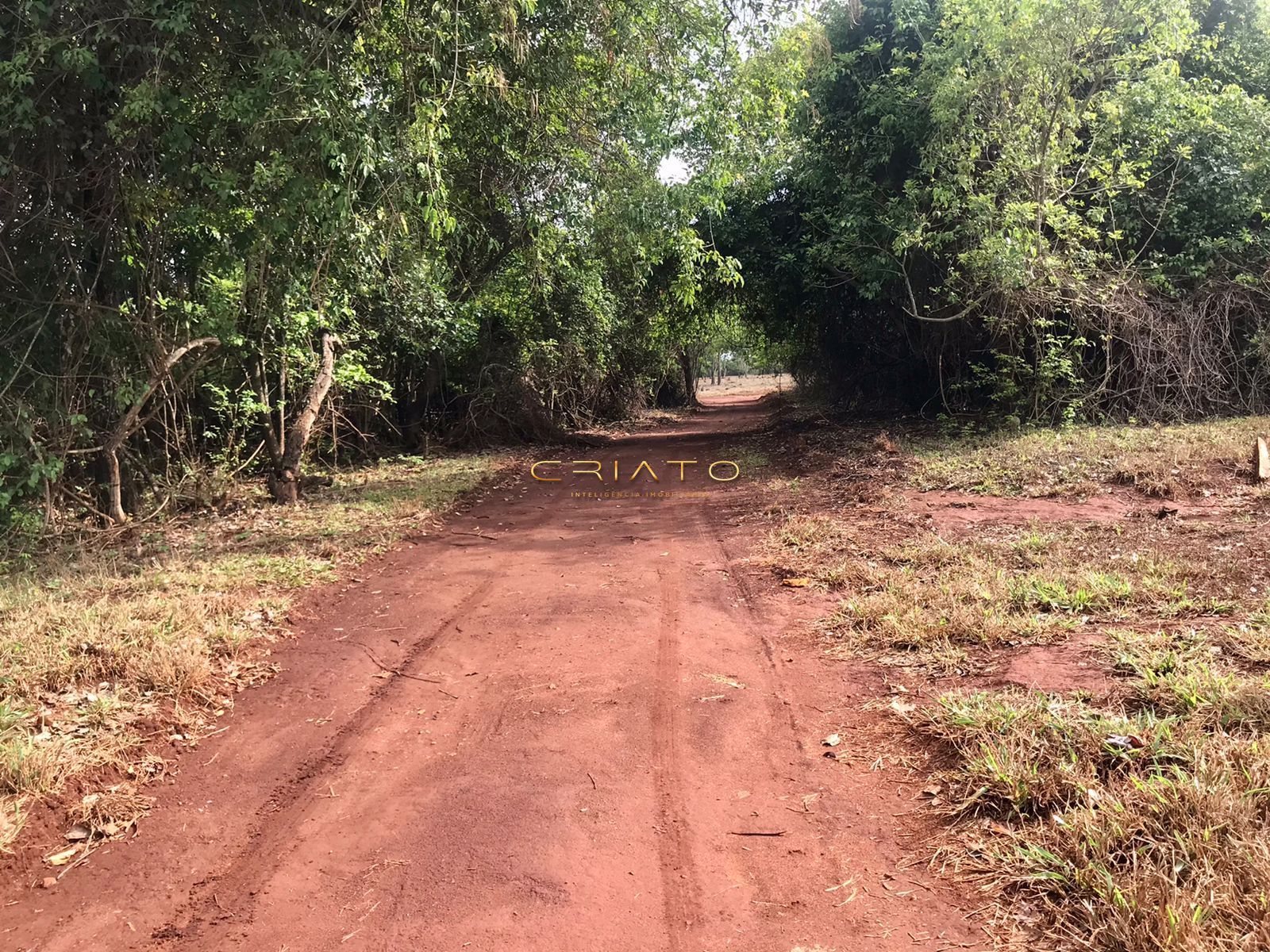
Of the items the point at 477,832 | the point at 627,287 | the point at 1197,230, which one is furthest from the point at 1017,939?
the point at 627,287

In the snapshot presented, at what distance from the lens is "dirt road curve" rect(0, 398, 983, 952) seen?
240 cm

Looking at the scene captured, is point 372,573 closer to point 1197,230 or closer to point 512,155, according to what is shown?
point 512,155

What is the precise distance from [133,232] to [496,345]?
9239 millimetres

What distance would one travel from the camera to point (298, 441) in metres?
9.84

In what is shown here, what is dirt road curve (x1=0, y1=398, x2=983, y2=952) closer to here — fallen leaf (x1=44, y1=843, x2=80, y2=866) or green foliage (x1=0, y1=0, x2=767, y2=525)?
fallen leaf (x1=44, y1=843, x2=80, y2=866)

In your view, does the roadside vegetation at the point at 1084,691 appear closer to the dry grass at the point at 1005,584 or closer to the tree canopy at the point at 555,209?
the dry grass at the point at 1005,584

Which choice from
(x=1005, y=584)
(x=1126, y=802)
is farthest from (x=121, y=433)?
(x=1126, y=802)

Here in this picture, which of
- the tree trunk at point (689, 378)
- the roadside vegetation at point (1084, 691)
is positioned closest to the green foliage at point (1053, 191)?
the roadside vegetation at point (1084, 691)

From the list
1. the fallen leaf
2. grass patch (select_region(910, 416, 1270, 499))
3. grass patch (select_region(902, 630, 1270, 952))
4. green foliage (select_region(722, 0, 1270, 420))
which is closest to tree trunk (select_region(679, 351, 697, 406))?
green foliage (select_region(722, 0, 1270, 420))

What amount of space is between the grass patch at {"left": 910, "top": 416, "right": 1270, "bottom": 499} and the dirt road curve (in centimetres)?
Answer: 445

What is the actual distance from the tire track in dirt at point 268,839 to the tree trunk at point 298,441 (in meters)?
6.25

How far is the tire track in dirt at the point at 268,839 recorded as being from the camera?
8.20 feet

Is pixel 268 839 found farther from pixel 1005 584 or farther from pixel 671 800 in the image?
pixel 1005 584

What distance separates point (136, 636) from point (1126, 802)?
4.95m
